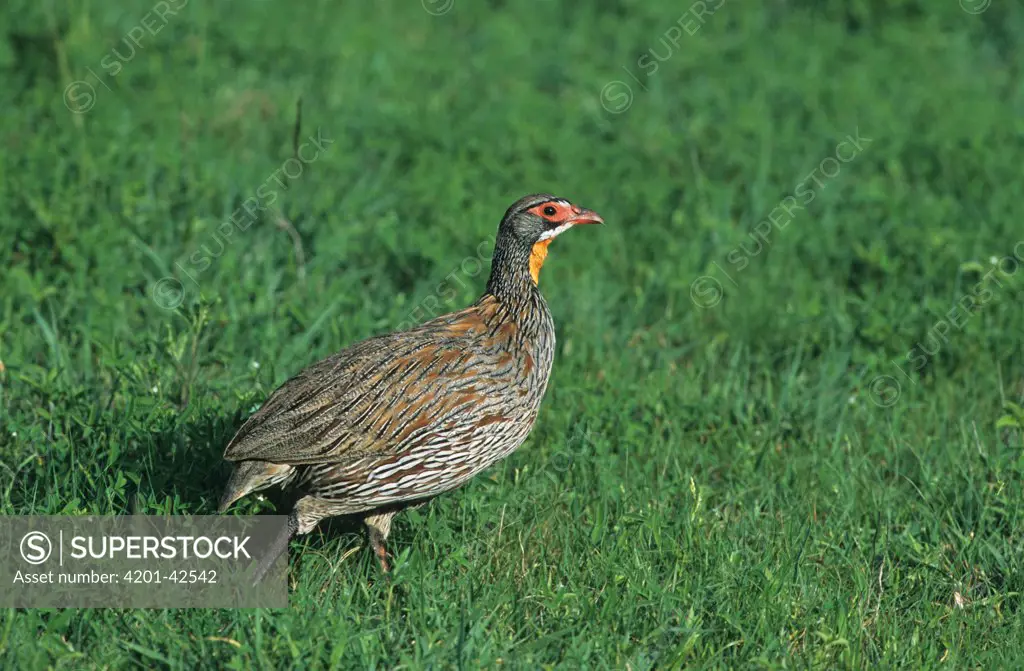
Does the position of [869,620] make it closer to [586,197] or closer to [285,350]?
[285,350]

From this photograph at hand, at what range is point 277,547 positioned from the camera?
5.29m

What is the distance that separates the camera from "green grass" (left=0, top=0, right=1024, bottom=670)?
5.12m

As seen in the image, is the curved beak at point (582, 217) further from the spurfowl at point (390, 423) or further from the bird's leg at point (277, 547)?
the bird's leg at point (277, 547)

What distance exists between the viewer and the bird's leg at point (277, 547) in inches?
204

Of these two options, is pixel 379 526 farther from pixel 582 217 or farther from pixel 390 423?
pixel 582 217

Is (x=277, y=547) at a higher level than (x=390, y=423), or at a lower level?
lower

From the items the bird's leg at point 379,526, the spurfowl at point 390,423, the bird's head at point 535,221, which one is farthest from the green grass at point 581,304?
the bird's head at point 535,221

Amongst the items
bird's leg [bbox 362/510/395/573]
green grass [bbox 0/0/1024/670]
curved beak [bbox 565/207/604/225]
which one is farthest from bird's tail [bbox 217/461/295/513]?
curved beak [bbox 565/207/604/225]

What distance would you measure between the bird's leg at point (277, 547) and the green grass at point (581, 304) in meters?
0.13

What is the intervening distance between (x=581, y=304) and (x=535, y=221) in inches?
77.6

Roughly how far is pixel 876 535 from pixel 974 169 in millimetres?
4391

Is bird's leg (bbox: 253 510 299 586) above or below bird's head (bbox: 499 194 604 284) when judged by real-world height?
below

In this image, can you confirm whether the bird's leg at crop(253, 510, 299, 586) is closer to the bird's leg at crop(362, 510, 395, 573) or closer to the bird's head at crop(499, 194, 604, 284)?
the bird's leg at crop(362, 510, 395, 573)

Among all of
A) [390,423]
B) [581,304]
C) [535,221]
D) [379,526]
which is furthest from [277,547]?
[581,304]
